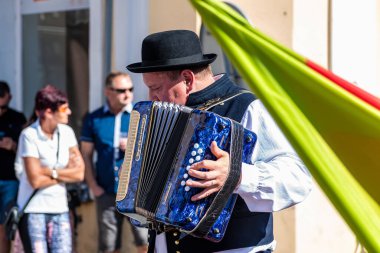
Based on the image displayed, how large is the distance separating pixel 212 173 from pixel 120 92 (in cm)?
379

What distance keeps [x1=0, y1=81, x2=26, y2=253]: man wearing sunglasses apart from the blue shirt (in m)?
0.72

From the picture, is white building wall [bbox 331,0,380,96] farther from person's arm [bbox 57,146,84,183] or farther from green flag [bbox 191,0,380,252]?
green flag [bbox 191,0,380,252]

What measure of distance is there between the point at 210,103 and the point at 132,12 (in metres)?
3.78

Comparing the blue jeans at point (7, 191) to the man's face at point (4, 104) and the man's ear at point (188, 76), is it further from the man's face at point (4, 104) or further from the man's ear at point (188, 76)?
the man's ear at point (188, 76)

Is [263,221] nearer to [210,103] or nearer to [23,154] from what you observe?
[210,103]

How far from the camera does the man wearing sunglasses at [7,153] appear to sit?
7281mm

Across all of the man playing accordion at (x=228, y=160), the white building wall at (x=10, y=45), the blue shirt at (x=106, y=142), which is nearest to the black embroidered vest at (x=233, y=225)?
the man playing accordion at (x=228, y=160)

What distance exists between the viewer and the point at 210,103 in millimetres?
3631

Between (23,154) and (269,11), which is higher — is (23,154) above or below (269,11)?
below

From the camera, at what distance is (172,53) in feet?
12.1

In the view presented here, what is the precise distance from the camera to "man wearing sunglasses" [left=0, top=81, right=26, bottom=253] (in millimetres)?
7281

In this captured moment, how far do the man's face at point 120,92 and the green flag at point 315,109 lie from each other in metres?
4.86

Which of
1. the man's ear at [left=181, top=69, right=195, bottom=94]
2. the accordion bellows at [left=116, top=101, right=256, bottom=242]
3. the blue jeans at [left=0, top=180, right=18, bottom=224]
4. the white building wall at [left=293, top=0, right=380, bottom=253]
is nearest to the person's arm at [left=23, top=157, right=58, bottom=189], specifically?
the blue jeans at [left=0, top=180, right=18, bottom=224]

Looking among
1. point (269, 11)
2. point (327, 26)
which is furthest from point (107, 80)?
point (327, 26)
